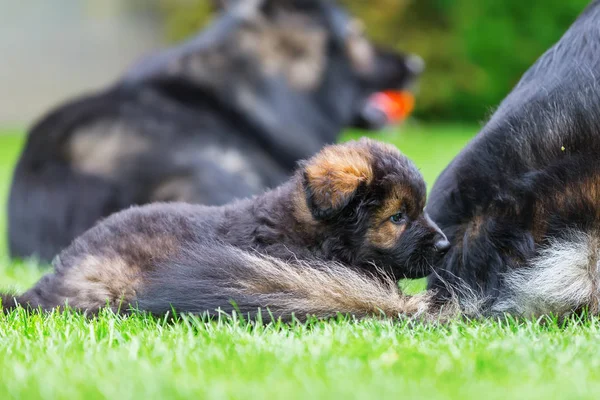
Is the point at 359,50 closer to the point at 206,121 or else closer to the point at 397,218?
the point at 206,121

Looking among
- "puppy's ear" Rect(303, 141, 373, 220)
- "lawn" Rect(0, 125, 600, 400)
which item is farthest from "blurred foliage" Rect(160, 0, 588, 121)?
"lawn" Rect(0, 125, 600, 400)

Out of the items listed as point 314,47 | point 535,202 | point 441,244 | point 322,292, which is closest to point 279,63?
point 314,47

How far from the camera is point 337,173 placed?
10.6 feet

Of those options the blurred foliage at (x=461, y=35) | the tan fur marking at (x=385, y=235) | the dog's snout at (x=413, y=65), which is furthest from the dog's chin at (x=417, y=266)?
the blurred foliage at (x=461, y=35)

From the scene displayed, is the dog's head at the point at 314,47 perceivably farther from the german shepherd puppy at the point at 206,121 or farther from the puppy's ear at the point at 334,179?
the puppy's ear at the point at 334,179

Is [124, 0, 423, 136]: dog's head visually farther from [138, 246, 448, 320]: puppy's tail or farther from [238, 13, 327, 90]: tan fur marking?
[138, 246, 448, 320]: puppy's tail

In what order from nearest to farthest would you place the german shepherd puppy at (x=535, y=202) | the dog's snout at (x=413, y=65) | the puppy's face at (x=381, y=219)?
the german shepherd puppy at (x=535, y=202) → the puppy's face at (x=381, y=219) → the dog's snout at (x=413, y=65)

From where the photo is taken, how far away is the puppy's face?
3.31m

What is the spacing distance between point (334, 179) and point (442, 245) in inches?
21.0

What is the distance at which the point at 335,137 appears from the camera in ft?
23.8

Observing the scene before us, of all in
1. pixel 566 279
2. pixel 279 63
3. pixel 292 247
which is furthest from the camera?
pixel 279 63

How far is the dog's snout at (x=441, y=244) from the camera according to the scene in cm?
334

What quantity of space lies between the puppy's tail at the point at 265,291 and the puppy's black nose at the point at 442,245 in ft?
0.94

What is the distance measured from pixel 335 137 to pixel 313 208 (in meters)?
4.07
